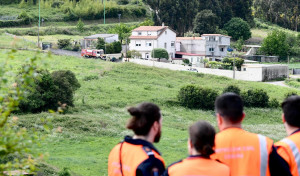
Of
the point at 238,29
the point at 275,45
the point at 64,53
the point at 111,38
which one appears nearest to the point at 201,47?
the point at 111,38

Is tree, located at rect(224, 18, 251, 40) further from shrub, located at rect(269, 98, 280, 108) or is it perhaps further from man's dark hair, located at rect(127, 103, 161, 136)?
man's dark hair, located at rect(127, 103, 161, 136)

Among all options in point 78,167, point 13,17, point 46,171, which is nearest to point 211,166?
point 46,171

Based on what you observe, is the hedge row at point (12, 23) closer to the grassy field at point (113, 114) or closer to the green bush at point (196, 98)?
the grassy field at point (113, 114)

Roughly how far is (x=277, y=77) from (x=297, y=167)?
65642 millimetres

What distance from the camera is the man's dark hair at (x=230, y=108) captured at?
20.6 ft

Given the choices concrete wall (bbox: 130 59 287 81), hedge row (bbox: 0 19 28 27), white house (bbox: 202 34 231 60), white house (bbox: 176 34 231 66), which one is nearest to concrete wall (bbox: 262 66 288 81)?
concrete wall (bbox: 130 59 287 81)

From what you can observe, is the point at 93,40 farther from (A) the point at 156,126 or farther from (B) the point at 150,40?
(A) the point at 156,126

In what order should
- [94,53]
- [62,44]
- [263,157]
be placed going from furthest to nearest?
1. [62,44]
2. [94,53]
3. [263,157]

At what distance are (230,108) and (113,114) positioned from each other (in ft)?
110

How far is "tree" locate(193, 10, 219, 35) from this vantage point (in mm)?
96375

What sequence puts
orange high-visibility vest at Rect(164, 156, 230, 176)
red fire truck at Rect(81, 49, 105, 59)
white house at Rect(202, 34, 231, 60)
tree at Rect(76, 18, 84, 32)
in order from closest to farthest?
orange high-visibility vest at Rect(164, 156, 230, 176) → red fire truck at Rect(81, 49, 105, 59) → white house at Rect(202, 34, 231, 60) → tree at Rect(76, 18, 84, 32)

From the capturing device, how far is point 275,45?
94.0 m

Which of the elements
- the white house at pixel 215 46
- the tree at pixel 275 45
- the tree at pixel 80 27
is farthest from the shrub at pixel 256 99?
the tree at pixel 80 27

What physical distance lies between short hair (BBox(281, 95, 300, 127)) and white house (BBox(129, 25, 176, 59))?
231 feet
